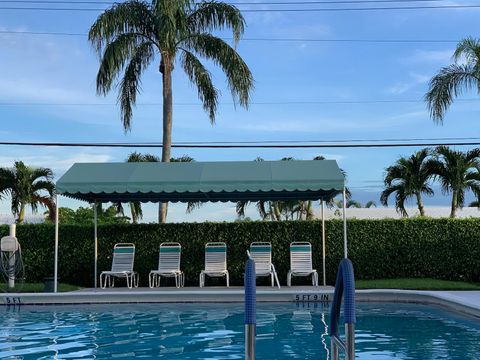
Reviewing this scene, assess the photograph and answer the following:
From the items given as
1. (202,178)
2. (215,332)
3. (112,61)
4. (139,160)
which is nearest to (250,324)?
(215,332)

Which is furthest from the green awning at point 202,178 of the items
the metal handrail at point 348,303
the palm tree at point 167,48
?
the metal handrail at point 348,303

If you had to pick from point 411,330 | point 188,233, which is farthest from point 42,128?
point 411,330

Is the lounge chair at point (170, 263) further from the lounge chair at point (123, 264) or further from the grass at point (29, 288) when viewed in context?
the grass at point (29, 288)

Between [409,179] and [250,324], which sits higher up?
[409,179]

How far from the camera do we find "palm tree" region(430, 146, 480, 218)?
2302 centimetres

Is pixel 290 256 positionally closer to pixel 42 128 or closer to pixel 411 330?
pixel 411 330

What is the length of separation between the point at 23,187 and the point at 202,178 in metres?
14.4

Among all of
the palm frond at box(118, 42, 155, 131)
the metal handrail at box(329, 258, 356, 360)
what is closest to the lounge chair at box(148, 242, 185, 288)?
the palm frond at box(118, 42, 155, 131)

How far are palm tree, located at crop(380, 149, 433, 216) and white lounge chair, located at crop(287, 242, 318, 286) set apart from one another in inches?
490

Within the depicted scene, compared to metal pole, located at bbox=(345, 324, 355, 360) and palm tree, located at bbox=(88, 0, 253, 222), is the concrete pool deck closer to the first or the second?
palm tree, located at bbox=(88, 0, 253, 222)

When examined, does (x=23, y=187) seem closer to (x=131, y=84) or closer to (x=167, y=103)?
(x=131, y=84)

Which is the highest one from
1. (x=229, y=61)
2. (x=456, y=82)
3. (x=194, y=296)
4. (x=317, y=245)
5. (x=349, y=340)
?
(x=229, y=61)

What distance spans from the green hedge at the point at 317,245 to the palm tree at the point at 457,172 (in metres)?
7.81

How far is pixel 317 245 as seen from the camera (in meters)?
15.2
